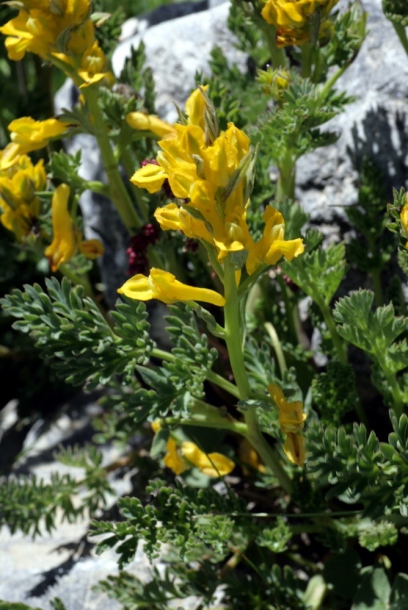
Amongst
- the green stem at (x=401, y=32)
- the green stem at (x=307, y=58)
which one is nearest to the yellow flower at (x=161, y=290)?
the green stem at (x=307, y=58)

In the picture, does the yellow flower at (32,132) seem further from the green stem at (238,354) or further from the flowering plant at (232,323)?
the green stem at (238,354)

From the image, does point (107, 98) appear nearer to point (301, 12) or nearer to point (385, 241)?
point (301, 12)

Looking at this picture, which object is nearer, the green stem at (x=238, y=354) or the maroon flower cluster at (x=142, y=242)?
the green stem at (x=238, y=354)

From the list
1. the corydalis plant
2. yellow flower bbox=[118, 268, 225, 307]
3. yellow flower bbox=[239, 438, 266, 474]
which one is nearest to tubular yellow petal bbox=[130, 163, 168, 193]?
the corydalis plant

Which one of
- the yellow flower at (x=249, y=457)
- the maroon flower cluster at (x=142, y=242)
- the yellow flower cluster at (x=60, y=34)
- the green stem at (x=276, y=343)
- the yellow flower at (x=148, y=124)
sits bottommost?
Answer: the yellow flower at (x=249, y=457)

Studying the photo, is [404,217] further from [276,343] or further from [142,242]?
[142,242]

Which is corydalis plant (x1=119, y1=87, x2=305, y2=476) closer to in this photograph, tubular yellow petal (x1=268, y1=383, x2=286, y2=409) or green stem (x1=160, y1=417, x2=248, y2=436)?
tubular yellow petal (x1=268, y1=383, x2=286, y2=409)
